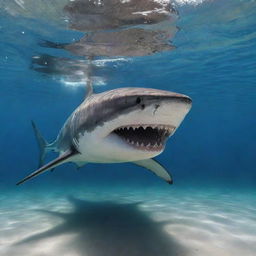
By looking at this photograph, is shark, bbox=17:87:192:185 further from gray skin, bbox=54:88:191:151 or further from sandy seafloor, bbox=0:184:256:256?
sandy seafloor, bbox=0:184:256:256

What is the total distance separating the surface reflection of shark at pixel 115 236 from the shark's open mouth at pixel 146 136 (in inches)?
59.4

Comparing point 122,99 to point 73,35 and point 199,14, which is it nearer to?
point 199,14

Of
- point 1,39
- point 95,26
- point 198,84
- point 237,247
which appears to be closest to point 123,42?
point 95,26

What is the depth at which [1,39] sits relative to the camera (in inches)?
527

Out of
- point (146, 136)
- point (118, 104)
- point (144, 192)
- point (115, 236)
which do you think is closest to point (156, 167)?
point (115, 236)

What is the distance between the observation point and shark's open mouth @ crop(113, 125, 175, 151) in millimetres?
3797

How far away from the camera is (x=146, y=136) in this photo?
13.1 feet

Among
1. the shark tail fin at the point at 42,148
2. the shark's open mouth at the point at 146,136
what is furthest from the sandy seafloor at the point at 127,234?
the shark tail fin at the point at 42,148

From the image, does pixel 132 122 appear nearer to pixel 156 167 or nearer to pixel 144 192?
pixel 156 167

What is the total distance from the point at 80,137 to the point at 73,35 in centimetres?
863

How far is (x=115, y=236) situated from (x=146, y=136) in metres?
1.93

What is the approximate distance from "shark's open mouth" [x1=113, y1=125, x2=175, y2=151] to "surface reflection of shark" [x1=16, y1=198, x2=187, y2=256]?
1.51 metres

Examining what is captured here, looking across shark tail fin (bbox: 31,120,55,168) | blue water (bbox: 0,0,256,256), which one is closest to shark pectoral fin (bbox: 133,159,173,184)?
blue water (bbox: 0,0,256,256)

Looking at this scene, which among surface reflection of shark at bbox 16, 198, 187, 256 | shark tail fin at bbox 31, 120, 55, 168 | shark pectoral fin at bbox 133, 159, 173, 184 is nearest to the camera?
surface reflection of shark at bbox 16, 198, 187, 256
